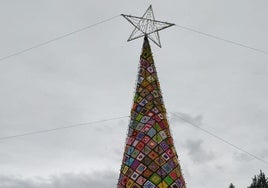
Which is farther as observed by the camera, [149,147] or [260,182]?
[260,182]

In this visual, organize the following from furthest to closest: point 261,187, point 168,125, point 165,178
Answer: point 261,187 < point 168,125 < point 165,178

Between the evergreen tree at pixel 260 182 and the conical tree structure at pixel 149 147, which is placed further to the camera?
the evergreen tree at pixel 260 182

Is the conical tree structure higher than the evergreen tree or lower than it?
lower

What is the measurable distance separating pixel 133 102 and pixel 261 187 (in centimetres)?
3283

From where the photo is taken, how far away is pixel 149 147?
1345 centimetres

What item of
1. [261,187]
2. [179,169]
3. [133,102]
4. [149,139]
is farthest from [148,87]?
[261,187]

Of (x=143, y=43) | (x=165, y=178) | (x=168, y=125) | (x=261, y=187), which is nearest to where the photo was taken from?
(x=165, y=178)

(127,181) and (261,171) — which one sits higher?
(261,171)

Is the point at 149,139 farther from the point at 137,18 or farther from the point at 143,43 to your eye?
the point at 137,18

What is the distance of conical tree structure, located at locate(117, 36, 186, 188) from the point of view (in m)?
13.0

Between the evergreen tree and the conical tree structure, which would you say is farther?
the evergreen tree

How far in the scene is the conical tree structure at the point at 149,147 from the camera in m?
13.0

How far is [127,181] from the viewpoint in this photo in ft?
43.5

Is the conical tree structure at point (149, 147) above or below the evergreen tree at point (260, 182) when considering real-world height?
below
